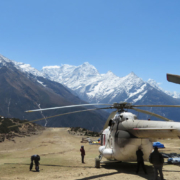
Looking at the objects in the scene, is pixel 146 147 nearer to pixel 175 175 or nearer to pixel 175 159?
pixel 175 175

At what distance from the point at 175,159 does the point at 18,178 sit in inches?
511

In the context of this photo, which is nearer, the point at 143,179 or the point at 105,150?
the point at 143,179

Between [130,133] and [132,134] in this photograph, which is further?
[130,133]

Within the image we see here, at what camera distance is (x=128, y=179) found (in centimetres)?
Result: 1318

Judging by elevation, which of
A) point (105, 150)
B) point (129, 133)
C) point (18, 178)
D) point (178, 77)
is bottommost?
point (18, 178)

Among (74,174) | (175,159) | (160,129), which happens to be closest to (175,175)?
(160,129)

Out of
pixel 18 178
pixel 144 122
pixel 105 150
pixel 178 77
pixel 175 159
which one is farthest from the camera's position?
pixel 175 159

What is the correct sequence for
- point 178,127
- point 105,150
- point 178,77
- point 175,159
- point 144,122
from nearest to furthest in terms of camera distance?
point 178,77 → point 178,127 → point 144,122 → point 105,150 → point 175,159

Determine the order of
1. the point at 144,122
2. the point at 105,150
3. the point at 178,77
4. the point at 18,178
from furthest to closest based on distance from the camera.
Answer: the point at 105,150, the point at 144,122, the point at 18,178, the point at 178,77

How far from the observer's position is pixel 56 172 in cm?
1563

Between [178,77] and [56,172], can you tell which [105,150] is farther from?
[178,77]

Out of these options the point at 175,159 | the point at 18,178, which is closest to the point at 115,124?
the point at 175,159

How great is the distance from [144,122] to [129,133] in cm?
150

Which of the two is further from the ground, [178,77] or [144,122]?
[178,77]
